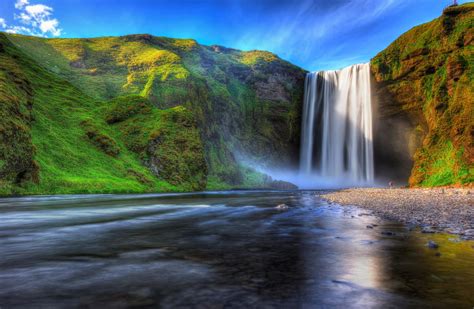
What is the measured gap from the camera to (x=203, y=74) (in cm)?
12038

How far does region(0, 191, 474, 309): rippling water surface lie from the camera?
451 centimetres

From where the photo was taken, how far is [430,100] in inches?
2360

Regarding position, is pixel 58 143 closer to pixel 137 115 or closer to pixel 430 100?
pixel 137 115

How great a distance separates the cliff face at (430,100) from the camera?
1868 inches

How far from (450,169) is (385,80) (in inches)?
1214

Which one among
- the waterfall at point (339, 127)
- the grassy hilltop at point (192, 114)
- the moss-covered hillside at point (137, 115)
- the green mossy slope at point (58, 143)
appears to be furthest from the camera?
the waterfall at point (339, 127)

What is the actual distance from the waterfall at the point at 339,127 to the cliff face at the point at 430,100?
4.01 m

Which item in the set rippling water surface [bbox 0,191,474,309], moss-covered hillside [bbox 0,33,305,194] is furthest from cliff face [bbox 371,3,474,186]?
rippling water surface [bbox 0,191,474,309]

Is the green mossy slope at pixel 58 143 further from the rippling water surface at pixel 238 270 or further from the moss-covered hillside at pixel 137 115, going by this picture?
the rippling water surface at pixel 238 270

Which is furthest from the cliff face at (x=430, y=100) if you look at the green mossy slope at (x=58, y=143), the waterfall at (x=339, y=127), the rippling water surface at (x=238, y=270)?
the green mossy slope at (x=58, y=143)

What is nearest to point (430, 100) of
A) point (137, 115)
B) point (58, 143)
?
point (137, 115)

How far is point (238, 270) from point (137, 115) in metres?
80.0

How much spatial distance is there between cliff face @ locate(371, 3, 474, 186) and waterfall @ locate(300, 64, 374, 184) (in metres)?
4.01

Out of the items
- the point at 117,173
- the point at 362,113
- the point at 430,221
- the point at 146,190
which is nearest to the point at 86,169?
the point at 117,173
